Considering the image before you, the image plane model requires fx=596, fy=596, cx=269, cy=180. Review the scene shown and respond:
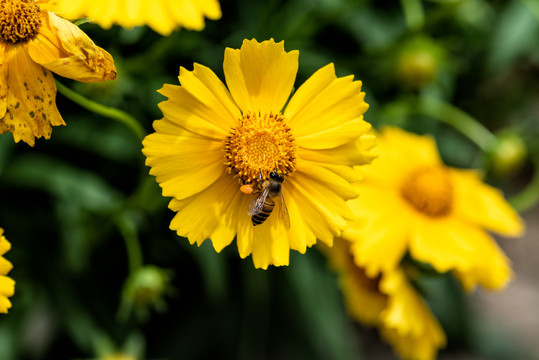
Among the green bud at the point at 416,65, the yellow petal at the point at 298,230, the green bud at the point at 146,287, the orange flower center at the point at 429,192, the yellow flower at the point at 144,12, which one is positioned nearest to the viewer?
the yellow flower at the point at 144,12

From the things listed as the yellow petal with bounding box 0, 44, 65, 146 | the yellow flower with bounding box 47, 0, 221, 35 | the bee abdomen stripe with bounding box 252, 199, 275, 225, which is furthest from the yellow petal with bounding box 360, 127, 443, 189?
the yellow petal with bounding box 0, 44, 65, 146

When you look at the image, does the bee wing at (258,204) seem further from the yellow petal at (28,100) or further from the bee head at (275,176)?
the yellow petal at (28,100)

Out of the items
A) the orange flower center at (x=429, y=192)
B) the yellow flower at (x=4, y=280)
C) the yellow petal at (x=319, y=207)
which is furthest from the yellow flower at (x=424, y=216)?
the yellow flower at (x=4, y=280)

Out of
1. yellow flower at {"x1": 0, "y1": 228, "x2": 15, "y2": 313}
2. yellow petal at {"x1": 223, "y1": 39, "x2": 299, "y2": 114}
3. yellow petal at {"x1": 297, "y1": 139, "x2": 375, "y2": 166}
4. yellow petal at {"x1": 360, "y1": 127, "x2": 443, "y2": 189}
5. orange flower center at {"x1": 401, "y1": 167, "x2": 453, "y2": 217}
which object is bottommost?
yellow flower at {"x1": 0, "y1": 228, "x2": 15, "y2": 313}

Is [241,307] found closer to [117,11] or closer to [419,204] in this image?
[419,204]

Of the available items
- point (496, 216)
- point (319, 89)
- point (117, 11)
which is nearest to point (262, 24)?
point (319, 89)

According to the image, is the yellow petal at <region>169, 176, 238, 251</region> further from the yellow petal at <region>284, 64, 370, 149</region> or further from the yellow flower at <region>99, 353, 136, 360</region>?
the yellow flower at <region>99, 353, 136, 360</region>

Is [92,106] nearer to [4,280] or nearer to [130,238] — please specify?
[4,280]
